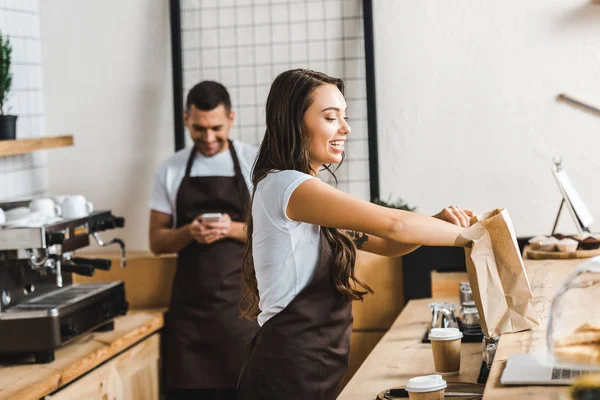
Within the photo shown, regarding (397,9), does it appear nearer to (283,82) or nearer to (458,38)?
(458,38)

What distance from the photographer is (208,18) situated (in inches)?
151

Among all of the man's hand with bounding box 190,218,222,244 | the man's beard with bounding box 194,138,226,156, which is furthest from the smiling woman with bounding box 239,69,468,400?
the man's beard with bounding box 194,138,226,156

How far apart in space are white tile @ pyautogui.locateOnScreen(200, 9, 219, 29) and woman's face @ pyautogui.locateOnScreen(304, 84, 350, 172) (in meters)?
1.82

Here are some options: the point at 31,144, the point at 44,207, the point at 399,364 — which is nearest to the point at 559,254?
the point at 399,364

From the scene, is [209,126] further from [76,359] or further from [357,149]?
[76,359]

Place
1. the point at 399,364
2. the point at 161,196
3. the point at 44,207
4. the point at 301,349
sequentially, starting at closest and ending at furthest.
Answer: the point at 301,349 < the point at 399,364 < the point at 44,207 < the point at 161,196

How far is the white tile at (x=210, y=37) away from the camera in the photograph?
12.6ft

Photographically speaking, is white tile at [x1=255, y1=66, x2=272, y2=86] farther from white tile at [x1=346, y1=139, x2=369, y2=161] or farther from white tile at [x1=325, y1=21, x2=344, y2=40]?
white tile at [x1=346, y1=139, x2=369, y2=161]

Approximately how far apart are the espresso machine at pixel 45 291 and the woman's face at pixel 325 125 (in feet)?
3.30

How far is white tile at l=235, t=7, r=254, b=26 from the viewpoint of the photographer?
150 inches

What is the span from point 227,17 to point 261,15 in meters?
0.14

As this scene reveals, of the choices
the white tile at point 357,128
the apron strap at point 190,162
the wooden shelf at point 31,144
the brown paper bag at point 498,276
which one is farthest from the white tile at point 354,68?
the brown paper bag at point 498,276

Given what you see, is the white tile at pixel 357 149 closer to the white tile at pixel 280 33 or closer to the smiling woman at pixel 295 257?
the white tile at pixel 280 33

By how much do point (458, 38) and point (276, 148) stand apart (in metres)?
1.78
